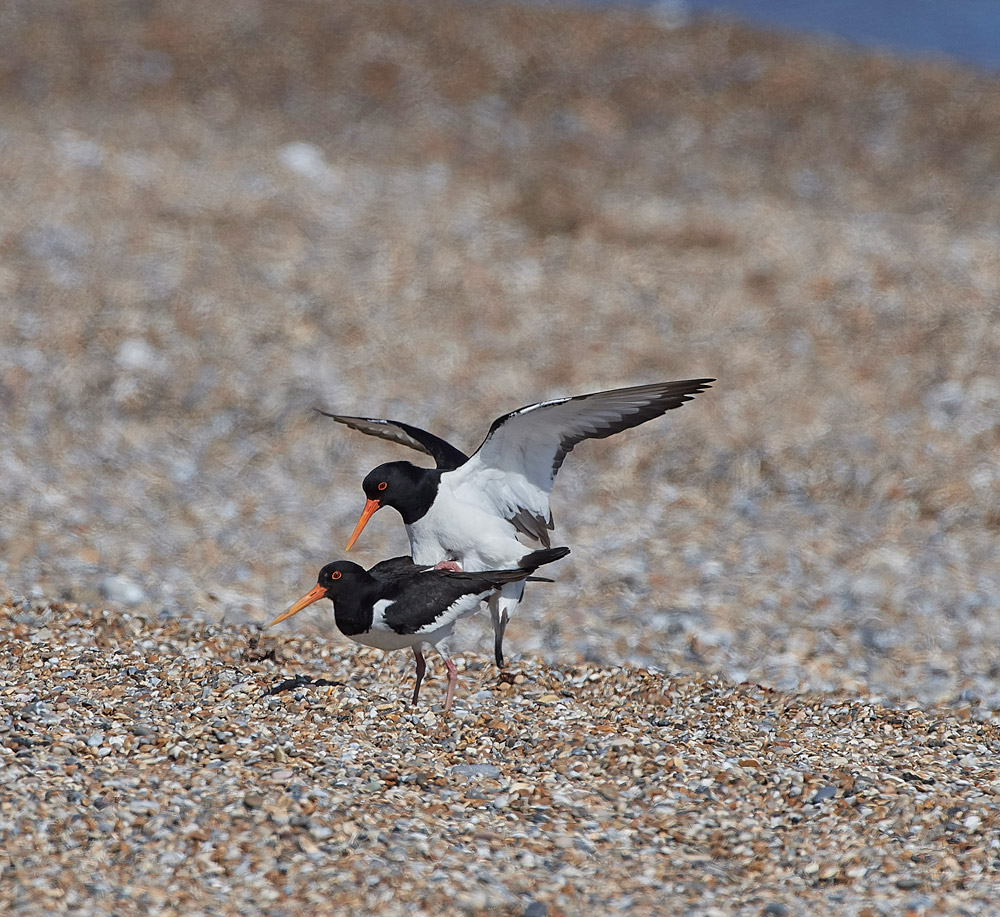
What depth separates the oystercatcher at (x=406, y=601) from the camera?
18.7 ft

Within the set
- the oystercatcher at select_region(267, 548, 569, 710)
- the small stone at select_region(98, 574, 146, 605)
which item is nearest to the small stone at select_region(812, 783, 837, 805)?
the oystercatcher at select_region(267, 548, 569, 710)

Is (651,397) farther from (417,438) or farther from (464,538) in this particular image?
(417,438)

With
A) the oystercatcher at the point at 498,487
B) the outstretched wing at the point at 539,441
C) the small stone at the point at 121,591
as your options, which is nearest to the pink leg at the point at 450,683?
the oystercatcher at the point at 498,487

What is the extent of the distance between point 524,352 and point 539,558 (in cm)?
641

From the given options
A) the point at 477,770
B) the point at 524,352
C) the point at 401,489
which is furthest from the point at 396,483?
the point at 524,352

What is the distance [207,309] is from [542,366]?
3.30 m

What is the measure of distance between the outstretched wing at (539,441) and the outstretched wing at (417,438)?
1.16ft

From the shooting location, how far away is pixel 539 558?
237 inches

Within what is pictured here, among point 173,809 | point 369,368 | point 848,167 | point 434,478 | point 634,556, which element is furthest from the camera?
point 848,167

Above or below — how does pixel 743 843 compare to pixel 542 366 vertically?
below

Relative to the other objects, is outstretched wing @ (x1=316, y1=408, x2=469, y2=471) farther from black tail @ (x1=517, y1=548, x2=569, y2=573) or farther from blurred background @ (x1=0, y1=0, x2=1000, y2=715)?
blurred background @ (x1=0, y1=0, x2=1000, y2=715)

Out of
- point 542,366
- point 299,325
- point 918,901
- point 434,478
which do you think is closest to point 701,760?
point 918,901

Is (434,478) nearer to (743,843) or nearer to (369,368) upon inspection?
(743,843)

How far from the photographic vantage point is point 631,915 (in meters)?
4.11
